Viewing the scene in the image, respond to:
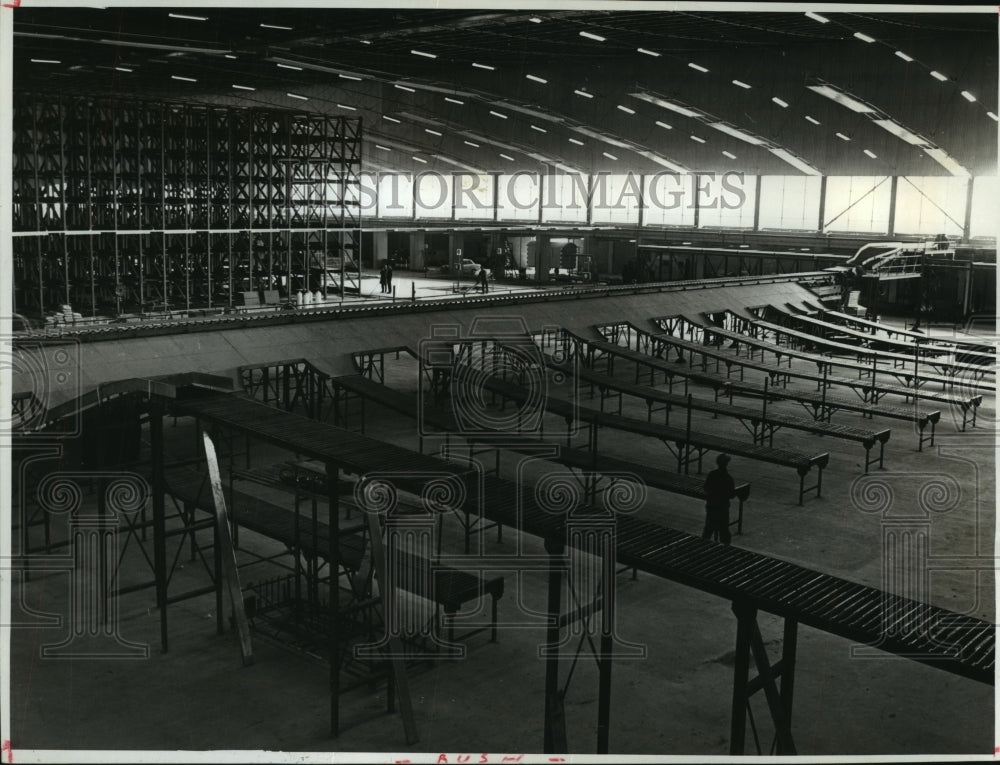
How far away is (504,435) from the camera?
686 inches

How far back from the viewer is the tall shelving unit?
26125 millimetres

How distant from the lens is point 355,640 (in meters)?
10.1

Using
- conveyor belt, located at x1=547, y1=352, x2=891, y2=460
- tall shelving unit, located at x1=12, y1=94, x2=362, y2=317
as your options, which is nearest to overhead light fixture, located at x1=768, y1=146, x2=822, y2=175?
tall shelving unit, located at x1=12, y1=94, x2=362, y2=317

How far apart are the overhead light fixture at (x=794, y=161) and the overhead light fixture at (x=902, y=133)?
4736 mm

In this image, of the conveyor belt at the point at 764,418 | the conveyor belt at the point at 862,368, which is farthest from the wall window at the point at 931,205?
the conveyor belt at the point at 764,418

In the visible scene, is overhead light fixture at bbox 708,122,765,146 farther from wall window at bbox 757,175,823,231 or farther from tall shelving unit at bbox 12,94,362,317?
tall shelving unit at bbox 12,94,362,317

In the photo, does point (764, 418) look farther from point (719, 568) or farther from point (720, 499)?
point (719, 568)

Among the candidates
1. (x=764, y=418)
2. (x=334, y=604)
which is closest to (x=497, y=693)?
(x=334, y=604)

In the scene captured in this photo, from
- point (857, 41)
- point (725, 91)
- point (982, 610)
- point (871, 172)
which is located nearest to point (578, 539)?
point (982, 610)

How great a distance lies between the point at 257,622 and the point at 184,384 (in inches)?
113

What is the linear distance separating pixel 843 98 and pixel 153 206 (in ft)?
80.3

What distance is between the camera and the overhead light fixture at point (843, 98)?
34156 mm

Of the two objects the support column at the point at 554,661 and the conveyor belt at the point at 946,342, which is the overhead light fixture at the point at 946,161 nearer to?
the conveyor belt at the point at 946,342

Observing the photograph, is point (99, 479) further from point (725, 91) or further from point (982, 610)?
point (725, 91)
